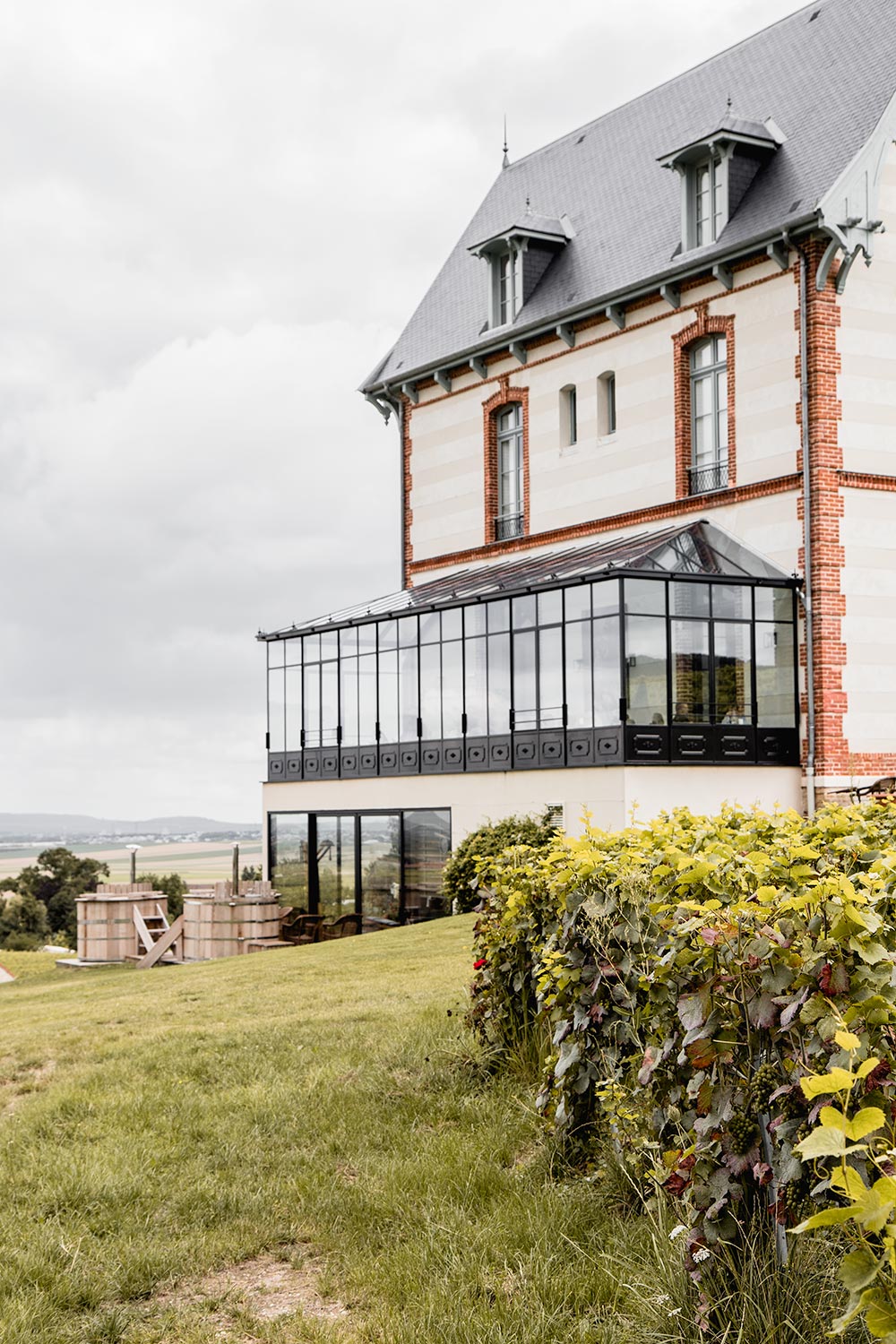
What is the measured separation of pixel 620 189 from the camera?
31359 mm

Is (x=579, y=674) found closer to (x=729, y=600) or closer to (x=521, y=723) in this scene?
(x=521, y=723)

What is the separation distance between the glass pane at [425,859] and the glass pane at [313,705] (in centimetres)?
400

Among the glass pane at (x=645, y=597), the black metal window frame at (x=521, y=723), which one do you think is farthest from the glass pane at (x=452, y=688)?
the glass pane at (x=645, y=597)

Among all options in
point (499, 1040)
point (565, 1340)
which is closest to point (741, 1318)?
point (565, 1340)

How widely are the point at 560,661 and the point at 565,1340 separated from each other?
67.0ft

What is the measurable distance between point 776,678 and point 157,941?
1188cm

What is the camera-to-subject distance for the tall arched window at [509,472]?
31344mm

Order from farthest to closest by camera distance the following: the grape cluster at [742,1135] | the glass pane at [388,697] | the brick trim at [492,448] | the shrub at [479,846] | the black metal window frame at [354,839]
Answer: the brick trim at [492,448] → the glass pane at [388,697] → the black metal window frame at [354,839] → the shrub at [479,846] → the grape cluster at [742,1135]

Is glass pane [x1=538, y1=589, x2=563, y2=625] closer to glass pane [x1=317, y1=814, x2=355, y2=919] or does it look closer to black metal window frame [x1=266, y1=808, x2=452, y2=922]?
black metal window frame [x1=266, y1=808, x2=452, y2=922]

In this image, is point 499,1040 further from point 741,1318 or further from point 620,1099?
point 741,1318

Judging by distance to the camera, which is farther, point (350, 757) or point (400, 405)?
point (400, 405)

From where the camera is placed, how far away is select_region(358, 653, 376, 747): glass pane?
2977cm

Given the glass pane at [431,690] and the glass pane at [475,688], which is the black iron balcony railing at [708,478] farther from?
the glass pane at [431,690]

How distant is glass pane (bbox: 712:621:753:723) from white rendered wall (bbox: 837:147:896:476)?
368cm
